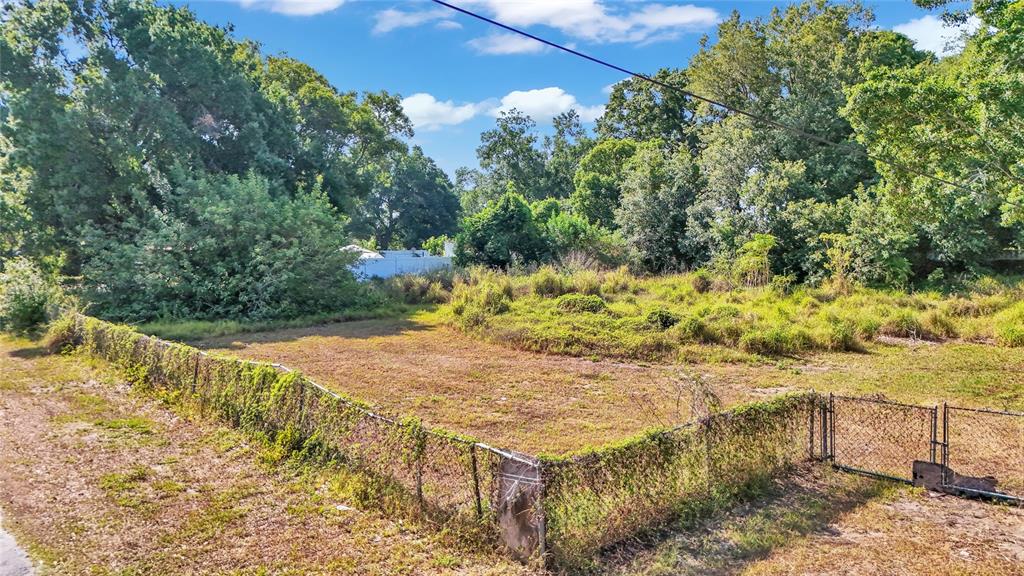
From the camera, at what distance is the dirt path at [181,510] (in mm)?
3928

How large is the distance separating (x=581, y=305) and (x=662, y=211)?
10.2 m

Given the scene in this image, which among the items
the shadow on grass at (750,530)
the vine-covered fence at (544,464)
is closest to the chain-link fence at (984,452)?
the shadow on grass at (750,530)

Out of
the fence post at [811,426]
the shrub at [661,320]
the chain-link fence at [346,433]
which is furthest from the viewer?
the shrub at [661,320]

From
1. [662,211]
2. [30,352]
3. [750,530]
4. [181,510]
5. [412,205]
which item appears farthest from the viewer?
[412,205]

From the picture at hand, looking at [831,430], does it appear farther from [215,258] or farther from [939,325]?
[215,258]

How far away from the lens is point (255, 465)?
5680 mm

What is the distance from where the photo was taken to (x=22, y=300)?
41.4 ft

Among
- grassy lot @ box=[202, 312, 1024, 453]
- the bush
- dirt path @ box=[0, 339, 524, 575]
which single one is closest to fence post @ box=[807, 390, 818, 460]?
grassy lot @ box=[202, 312, 1024, 453]

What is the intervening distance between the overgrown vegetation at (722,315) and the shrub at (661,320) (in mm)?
20

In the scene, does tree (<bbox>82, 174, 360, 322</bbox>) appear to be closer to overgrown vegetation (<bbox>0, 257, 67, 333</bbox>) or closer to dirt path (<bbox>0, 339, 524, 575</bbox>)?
overgrown vegetation (<bbox>0, 257, 67, 333</bbox>)

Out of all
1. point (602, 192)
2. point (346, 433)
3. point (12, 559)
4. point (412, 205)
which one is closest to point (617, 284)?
point (602, 192)

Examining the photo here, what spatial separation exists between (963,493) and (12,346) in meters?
16.2

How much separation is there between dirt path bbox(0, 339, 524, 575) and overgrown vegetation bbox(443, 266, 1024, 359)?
6858mm

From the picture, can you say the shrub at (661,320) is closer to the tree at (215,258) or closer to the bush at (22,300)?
the tree at (215,258)
